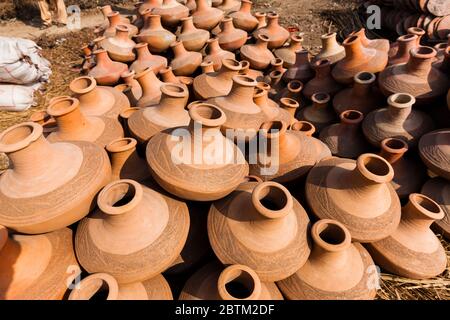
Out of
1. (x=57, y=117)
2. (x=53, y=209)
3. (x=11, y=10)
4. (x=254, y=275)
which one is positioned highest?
(x=57, y=117)

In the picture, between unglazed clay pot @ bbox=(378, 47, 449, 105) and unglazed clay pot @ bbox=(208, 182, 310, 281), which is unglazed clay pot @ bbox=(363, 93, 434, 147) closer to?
unglazed clay pot @ bbox=(378, 47, 449, 105)

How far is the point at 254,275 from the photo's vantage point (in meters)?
1.76

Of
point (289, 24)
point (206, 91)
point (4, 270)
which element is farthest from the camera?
point (289, 24)

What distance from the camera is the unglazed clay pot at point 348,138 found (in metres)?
3.12

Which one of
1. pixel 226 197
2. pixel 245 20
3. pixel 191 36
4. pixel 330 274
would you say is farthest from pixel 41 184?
pixel 245 20

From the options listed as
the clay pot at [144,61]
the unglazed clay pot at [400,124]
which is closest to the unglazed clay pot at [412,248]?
the unglazed clay pot at [400,124]

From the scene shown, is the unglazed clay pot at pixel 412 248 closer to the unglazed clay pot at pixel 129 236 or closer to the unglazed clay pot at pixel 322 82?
the unglazed clay pot at pixel 129 236

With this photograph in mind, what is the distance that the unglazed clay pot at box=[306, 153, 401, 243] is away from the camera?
6.86 ft

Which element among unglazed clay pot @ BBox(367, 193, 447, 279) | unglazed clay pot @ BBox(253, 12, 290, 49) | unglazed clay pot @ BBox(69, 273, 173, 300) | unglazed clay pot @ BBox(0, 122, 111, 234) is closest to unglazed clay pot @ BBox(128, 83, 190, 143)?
unglazed clay pot @ BBox(0, 122, 111, 234)

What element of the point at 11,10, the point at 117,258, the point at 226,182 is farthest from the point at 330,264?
the point at 11,10

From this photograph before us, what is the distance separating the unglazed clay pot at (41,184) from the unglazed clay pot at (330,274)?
1.51m

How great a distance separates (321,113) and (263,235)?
88.6 inches

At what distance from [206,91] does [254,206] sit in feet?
6.56
